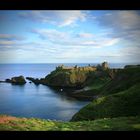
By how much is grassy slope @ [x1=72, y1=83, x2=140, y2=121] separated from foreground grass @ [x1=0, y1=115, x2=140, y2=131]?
0.51 feet

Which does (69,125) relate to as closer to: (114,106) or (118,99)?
(114,106)

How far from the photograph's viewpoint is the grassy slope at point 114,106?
19.5ft

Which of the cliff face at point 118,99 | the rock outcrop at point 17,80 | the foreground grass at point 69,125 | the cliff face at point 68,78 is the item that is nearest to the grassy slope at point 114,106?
the cliff face at point 118,99

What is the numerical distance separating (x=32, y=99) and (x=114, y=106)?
1602mm

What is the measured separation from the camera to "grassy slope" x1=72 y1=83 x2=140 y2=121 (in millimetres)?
5934

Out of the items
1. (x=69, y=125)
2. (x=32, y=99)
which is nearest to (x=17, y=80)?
(x=32, y=99)

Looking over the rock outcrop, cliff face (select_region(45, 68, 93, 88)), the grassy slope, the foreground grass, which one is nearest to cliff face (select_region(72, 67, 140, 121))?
the grassy slope

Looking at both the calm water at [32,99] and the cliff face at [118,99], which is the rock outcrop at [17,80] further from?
the cliff face at [118,99]

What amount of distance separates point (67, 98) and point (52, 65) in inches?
29.4

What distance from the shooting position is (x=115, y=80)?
616 cm

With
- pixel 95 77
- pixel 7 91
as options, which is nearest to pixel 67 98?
pixel 95 77

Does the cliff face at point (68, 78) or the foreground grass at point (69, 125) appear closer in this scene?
the foreground grass at point (69, 125)

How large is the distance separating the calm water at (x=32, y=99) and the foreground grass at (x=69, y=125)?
134 millimetres
